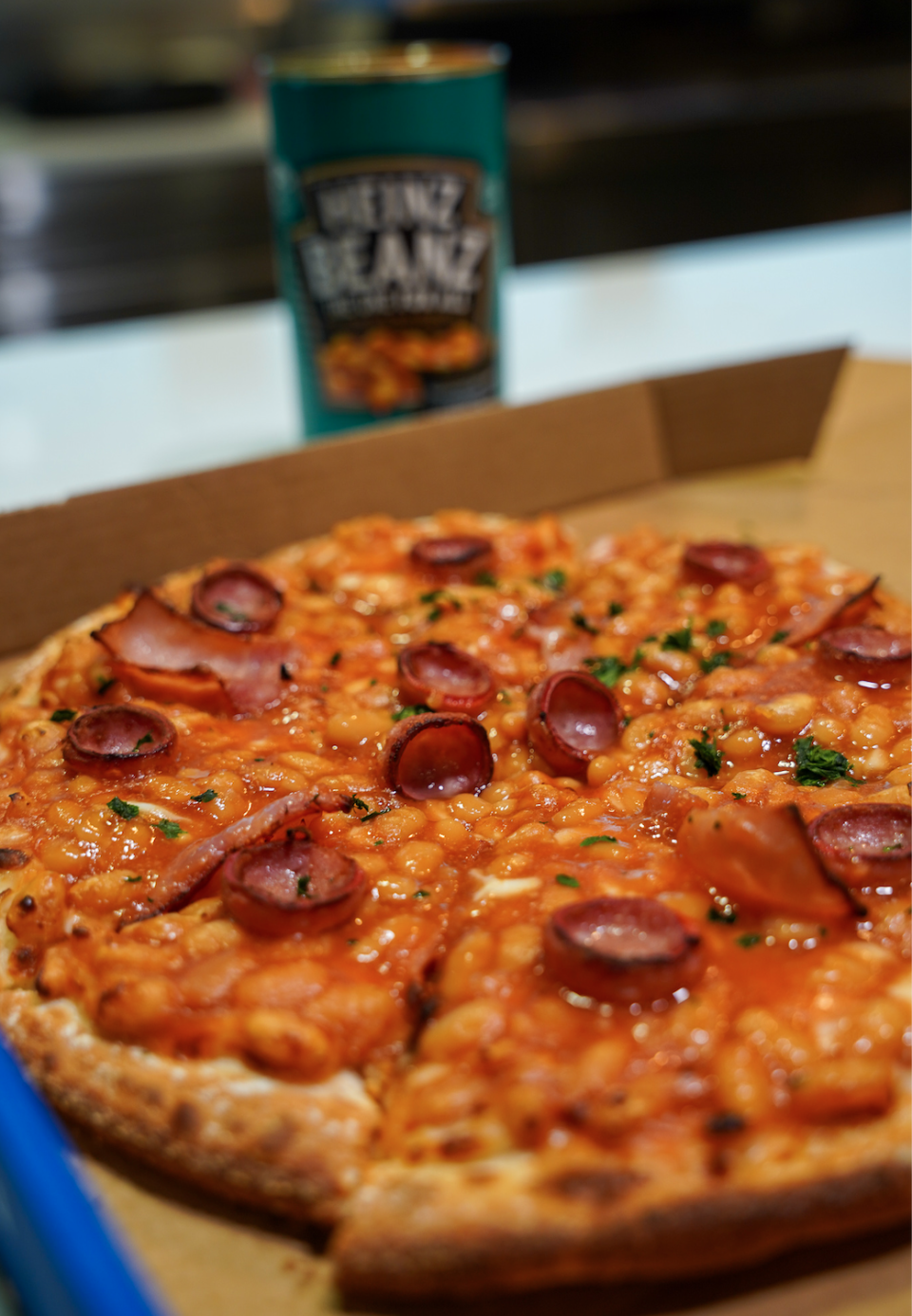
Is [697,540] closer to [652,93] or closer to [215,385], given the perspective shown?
[215,385]

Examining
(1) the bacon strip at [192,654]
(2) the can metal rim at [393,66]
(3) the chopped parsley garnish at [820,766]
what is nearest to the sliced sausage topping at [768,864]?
(3) the chopped parsley garnish at [820,766]

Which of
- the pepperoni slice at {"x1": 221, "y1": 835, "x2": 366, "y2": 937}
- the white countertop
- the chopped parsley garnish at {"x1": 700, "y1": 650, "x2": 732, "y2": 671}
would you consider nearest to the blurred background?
the white countertop

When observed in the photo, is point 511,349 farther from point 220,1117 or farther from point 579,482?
point 220,1117

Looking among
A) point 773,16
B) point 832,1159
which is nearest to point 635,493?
point 832,1159

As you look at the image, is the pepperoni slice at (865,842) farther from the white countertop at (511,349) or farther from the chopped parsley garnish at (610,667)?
the white countertop at (511,349)

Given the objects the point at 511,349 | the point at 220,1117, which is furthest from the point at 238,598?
the point at 511,349

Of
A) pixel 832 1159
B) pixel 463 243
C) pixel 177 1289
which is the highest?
pixel 463 243

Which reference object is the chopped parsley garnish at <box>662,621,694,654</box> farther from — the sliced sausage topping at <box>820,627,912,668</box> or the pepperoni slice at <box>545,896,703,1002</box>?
the pepperoni slice at <box>545,896,703,1002</box>

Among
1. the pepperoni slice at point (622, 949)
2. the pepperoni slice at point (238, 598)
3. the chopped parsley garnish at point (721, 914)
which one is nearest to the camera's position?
the pepperoni slice at point (622, 949)
